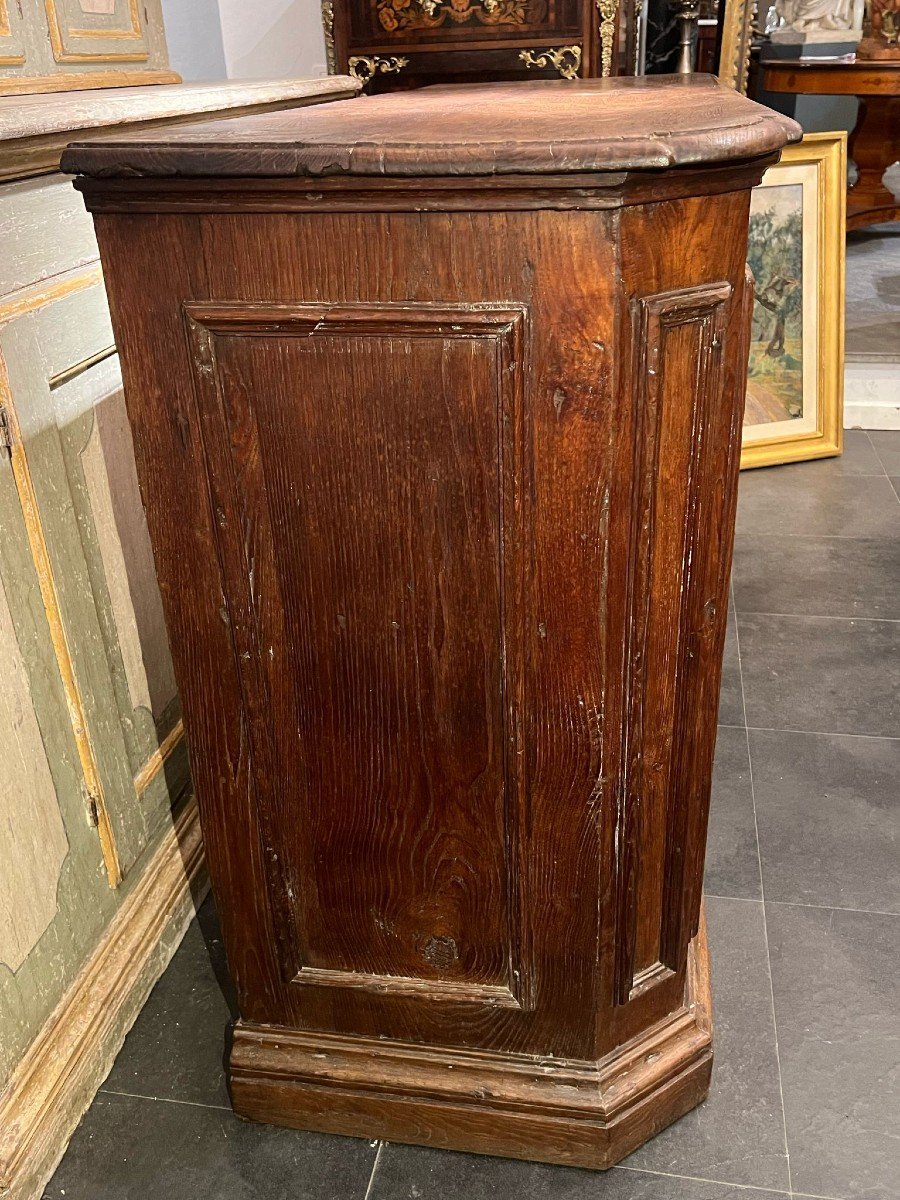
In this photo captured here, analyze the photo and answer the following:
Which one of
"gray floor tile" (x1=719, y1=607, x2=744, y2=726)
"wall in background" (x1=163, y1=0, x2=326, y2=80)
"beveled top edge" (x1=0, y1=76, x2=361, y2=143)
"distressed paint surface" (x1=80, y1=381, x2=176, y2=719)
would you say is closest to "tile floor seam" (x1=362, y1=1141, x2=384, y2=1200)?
"distressed paint surface" (x1=80, y1=381, x2=176, y2=719)

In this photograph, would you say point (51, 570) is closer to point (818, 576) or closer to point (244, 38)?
point (818, 576)

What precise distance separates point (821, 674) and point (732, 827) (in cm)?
66

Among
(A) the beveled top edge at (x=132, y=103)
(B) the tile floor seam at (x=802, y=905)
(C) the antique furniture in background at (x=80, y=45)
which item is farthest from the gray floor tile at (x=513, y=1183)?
(C) the antique furniture in background at (x=80, y=45)

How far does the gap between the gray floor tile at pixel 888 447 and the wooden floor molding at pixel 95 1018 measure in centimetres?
289

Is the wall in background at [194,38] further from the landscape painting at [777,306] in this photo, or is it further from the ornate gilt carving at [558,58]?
the landscape painting at [777,306]

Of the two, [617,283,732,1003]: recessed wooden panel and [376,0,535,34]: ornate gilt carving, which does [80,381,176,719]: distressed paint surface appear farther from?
[376,0,535,34]: ornate gilt carving

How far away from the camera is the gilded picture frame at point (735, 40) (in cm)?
398

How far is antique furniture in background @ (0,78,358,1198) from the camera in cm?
142

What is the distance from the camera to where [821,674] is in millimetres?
2637

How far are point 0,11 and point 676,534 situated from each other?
1.33 m

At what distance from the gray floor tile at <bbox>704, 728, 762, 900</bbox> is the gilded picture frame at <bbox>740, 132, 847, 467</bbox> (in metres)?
1.65

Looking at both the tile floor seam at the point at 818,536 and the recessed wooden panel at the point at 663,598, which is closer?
the recessed wooden panel at the point at 663,598

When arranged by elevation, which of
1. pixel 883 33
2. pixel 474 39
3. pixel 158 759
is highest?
pixel 474 39

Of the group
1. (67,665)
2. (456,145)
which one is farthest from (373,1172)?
(456,145)
